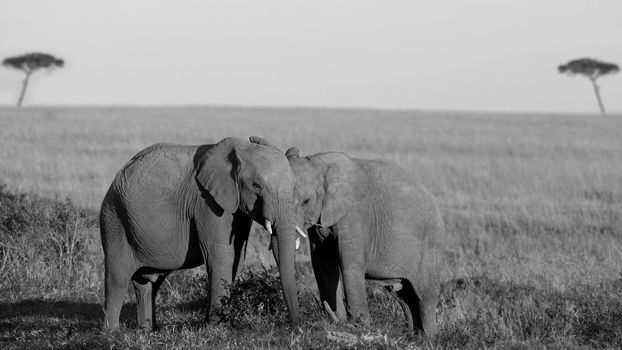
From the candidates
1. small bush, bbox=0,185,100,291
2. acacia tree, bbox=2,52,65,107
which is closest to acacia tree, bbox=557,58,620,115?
acacia tree, bbox=2,52,65,107

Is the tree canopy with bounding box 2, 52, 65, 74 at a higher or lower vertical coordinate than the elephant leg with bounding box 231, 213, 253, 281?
higher

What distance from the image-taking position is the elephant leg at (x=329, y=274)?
8664 mm

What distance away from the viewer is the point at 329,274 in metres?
8.72

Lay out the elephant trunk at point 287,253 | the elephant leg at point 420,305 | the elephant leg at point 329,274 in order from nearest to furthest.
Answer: the elephant trunk at point 287,253
the elephant leg at point 329,274
the elephant leg at point 420,305

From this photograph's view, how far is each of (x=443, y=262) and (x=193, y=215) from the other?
17.0ft

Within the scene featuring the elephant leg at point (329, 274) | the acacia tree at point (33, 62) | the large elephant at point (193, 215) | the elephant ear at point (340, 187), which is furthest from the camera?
the acacia tree at point (33, 62)

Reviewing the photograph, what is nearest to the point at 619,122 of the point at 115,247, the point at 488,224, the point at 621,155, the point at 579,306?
the point at 621,155

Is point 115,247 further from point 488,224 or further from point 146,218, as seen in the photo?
point 488,224

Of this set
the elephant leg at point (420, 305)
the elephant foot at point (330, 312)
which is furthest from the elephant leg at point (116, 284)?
the elephant leg at point (420, 305)

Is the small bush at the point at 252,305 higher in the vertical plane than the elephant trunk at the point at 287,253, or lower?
lower

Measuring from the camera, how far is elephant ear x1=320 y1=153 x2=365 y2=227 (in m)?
8.29

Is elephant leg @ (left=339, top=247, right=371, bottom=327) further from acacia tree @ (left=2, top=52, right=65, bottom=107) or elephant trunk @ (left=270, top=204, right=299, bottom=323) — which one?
acacia tree @ (left=2, top=52, right=65, bottom=107)

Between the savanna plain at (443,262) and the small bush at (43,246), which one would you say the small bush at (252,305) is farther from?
the small bush at (43,246)

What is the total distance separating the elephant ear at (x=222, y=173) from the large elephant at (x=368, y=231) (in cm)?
49
